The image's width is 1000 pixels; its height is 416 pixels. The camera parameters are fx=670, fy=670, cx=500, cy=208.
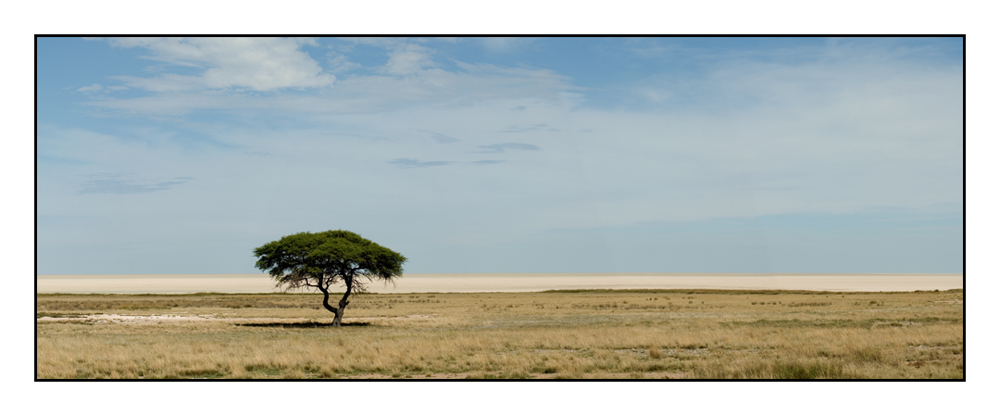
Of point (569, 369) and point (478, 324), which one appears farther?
point (478, 324)

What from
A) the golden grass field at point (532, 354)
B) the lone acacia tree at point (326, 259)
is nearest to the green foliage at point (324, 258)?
the lone acacia tree at point (326, 259)

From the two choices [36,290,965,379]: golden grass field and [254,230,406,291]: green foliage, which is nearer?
[36,290,965,379]: golden grass field

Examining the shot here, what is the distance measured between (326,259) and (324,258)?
160 mm

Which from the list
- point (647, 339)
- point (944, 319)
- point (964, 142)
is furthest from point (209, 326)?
point (944, 319)

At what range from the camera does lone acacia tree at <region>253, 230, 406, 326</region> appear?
4503cm

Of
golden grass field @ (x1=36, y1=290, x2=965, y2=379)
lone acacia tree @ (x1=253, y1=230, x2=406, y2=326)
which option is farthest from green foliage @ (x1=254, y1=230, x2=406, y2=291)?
golden grass field @ (x1=36, y1=290, x2=965, y2=379)

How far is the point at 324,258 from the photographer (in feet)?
149

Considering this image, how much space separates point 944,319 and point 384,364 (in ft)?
108

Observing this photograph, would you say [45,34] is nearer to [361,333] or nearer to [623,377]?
[623,377]

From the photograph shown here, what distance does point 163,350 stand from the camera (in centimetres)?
2652

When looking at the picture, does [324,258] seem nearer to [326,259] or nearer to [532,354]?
[326,259]

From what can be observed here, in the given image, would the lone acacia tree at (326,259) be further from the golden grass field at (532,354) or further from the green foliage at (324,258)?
the golden grass field at (532,354)

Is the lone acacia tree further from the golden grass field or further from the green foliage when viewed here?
the golden grass field

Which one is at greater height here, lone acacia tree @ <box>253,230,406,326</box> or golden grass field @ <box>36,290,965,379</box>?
lone acacia tree @ <box>253,230,406,326</box>
